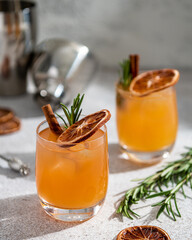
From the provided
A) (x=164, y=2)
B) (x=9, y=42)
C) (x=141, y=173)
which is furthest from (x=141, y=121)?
(x=164, y=2)

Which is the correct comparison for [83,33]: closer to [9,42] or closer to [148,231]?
[9,42]

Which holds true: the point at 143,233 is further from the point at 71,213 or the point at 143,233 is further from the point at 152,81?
the point at 152,81

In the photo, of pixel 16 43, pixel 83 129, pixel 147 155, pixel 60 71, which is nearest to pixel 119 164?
pixel 147 155

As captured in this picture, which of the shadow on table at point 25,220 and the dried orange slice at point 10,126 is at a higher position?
the shadow on table at point 25,220

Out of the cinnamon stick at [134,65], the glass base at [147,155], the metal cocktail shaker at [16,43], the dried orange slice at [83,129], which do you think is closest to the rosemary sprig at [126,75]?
the cinnamon stick at [134,65]

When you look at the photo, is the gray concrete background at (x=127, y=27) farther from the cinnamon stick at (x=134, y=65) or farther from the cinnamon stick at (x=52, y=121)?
the cinnamon stick at (x=52, y=121)

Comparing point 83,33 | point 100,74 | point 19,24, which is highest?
point 19,24

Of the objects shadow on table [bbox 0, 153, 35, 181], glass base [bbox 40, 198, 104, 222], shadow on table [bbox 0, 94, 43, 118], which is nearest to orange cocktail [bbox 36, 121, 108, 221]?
glass base [bbox 40, 198, 104, 222]
